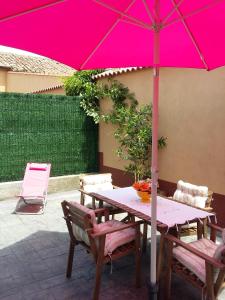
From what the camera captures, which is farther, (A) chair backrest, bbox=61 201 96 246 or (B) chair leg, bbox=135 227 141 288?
(B) chair leg, bbox=135 227 141 288

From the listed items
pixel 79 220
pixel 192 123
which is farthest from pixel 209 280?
pixel 192 123

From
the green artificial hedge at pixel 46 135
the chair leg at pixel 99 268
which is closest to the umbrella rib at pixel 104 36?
the chair leg at pixel 99 268

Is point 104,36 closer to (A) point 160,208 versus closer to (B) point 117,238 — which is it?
(A) point 160,208

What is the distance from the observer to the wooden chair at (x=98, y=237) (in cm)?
382

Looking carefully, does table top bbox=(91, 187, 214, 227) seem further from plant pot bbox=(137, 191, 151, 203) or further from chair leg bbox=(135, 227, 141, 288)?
chair leg bbox=(135, 227, 141, 288)

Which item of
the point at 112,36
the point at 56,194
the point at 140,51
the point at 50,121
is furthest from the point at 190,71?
the point at 56,194

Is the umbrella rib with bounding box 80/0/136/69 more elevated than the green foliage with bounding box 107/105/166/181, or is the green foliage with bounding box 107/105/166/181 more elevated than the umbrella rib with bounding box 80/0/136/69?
the umbrella rib with bounding box 80/0/136/69

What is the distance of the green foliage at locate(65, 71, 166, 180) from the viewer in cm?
798

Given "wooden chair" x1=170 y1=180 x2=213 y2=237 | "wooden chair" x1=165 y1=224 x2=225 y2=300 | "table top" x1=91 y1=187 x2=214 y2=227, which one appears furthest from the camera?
"wooden chair" x1=170 y1=180 x2=213 y2=237

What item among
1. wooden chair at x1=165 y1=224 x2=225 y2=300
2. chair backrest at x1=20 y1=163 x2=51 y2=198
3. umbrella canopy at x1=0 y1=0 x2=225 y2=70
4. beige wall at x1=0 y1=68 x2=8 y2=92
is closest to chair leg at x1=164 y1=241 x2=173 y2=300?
wooden chair at x1=165 y1=224 x2=225 y2=300

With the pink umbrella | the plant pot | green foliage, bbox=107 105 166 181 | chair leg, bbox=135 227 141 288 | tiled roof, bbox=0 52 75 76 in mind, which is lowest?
chair leg, bbox=135 227 141 288

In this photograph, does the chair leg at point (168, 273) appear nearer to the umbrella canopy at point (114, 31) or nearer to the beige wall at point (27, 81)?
the umbrella canopy at point (114, 31)

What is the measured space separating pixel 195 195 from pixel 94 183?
2.27 metres

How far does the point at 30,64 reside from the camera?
20.1 m
